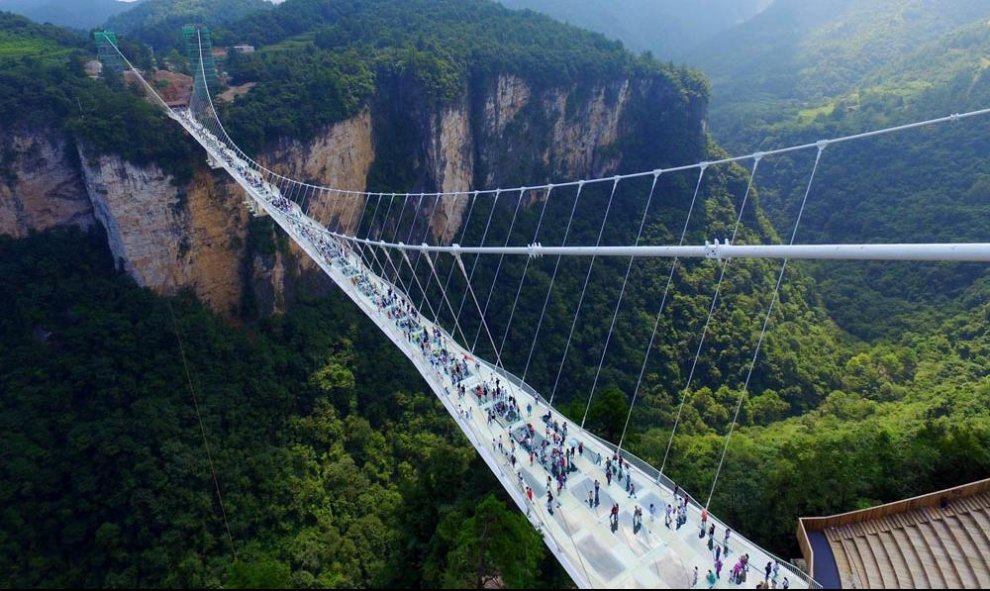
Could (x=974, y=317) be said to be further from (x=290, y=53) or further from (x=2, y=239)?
(x=2, y=239)

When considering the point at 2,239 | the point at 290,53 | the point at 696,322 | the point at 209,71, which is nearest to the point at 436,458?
the point at 696,322

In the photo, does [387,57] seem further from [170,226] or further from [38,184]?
[38,184]

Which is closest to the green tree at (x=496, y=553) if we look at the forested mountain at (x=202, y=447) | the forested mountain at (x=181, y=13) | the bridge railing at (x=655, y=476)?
the forested mountain at (x=202, y=447)

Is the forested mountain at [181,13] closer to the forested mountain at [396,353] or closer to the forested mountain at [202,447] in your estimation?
the forested mountain at [396,353]

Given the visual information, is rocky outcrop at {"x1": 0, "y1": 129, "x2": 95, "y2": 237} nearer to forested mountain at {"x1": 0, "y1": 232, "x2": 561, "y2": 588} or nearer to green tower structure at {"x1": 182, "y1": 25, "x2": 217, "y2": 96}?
forested mountain at {"x1": 0, "y1": 232, "x2": 561, "y2": 588}

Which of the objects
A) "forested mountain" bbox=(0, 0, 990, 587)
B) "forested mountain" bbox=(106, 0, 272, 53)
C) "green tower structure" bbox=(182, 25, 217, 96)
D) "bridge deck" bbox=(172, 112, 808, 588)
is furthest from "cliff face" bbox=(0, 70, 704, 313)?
"forested mountain" bbox=(106, 0, 272, 53)

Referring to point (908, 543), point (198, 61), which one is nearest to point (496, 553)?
point (908, 543)
